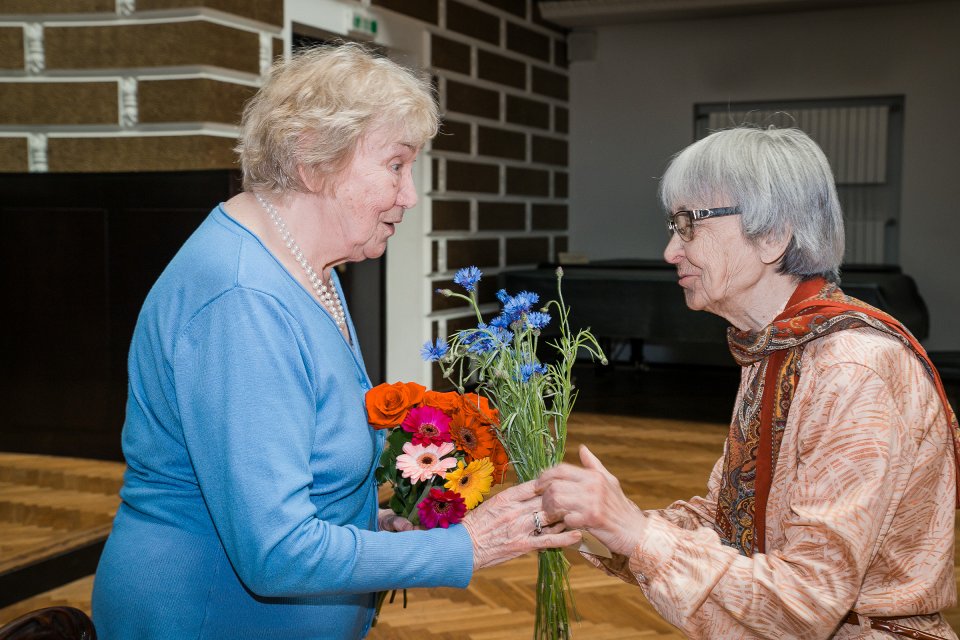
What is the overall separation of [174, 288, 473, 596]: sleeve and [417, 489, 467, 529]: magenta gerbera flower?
148mm

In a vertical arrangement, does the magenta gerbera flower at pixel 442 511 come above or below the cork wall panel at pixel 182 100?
below

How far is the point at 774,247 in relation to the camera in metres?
1.65

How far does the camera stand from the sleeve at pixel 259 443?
4.22 feet

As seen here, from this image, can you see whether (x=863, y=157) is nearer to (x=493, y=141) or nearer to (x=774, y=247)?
(x=493, y=141)

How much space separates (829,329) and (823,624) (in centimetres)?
42

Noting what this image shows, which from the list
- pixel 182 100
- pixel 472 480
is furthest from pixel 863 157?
pixel 472 480

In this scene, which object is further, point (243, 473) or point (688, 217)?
point (688, 217)

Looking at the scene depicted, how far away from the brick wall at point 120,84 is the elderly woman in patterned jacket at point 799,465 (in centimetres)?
370

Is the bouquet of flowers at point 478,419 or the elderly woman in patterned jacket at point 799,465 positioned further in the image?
the bouquet of flowers at point 478,419

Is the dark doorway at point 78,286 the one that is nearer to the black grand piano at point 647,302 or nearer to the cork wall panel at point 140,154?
the cork wall panel at point 140,154

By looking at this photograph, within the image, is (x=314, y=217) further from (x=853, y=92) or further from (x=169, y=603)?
(x=853, y=92)

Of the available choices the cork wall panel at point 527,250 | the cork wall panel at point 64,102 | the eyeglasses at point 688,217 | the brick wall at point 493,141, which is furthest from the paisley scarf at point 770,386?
the cork wall panel at point 527,250

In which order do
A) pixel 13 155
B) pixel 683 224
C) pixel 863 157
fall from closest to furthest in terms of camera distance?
pixel 683 224
pixel 13 155
pixel 863 157

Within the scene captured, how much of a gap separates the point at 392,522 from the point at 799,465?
2.19ft
